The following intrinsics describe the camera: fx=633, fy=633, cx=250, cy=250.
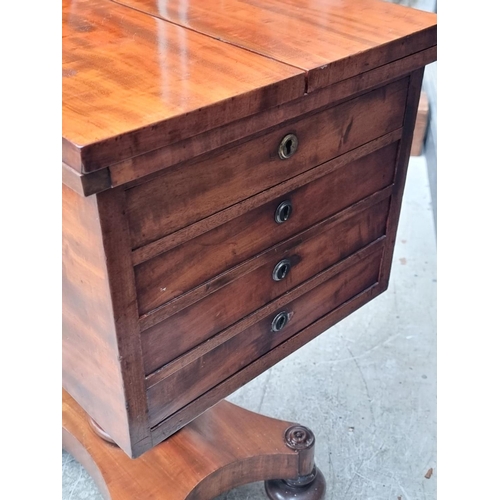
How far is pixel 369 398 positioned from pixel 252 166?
0.74m

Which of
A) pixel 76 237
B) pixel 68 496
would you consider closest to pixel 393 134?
pixel 76 237

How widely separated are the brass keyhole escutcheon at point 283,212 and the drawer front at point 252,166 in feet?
0.12

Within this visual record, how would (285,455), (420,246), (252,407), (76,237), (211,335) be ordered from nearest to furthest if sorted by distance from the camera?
(76,237)
(211,335)
(285,455)
(252,407)
(420,246)

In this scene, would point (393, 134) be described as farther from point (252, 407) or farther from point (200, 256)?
point (252, 407)

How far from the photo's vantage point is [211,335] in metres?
0.73

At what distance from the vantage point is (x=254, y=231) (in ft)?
2.34

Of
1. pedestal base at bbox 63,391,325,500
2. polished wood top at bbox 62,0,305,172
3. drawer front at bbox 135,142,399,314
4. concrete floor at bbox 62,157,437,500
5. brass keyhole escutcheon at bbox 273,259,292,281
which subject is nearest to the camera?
polished wood top at bbox 62,0,305,172

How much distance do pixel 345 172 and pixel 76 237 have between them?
354 mm

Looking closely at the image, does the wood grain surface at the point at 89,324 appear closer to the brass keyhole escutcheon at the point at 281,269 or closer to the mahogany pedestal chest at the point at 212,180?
the mahogany pedestal chest at the point at 212,180

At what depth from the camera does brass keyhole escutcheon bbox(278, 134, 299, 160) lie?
678mm

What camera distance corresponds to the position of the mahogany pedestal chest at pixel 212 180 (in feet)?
1.84

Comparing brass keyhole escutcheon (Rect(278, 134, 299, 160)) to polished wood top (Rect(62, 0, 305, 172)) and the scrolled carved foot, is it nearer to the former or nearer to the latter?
polished wood top (Rect(62, 0, 305, 172))

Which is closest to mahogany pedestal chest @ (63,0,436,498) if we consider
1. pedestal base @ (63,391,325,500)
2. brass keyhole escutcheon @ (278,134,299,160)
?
brass keyhole escutcheon @ (278,134,299,160)

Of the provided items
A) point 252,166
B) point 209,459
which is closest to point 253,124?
point 252,166
